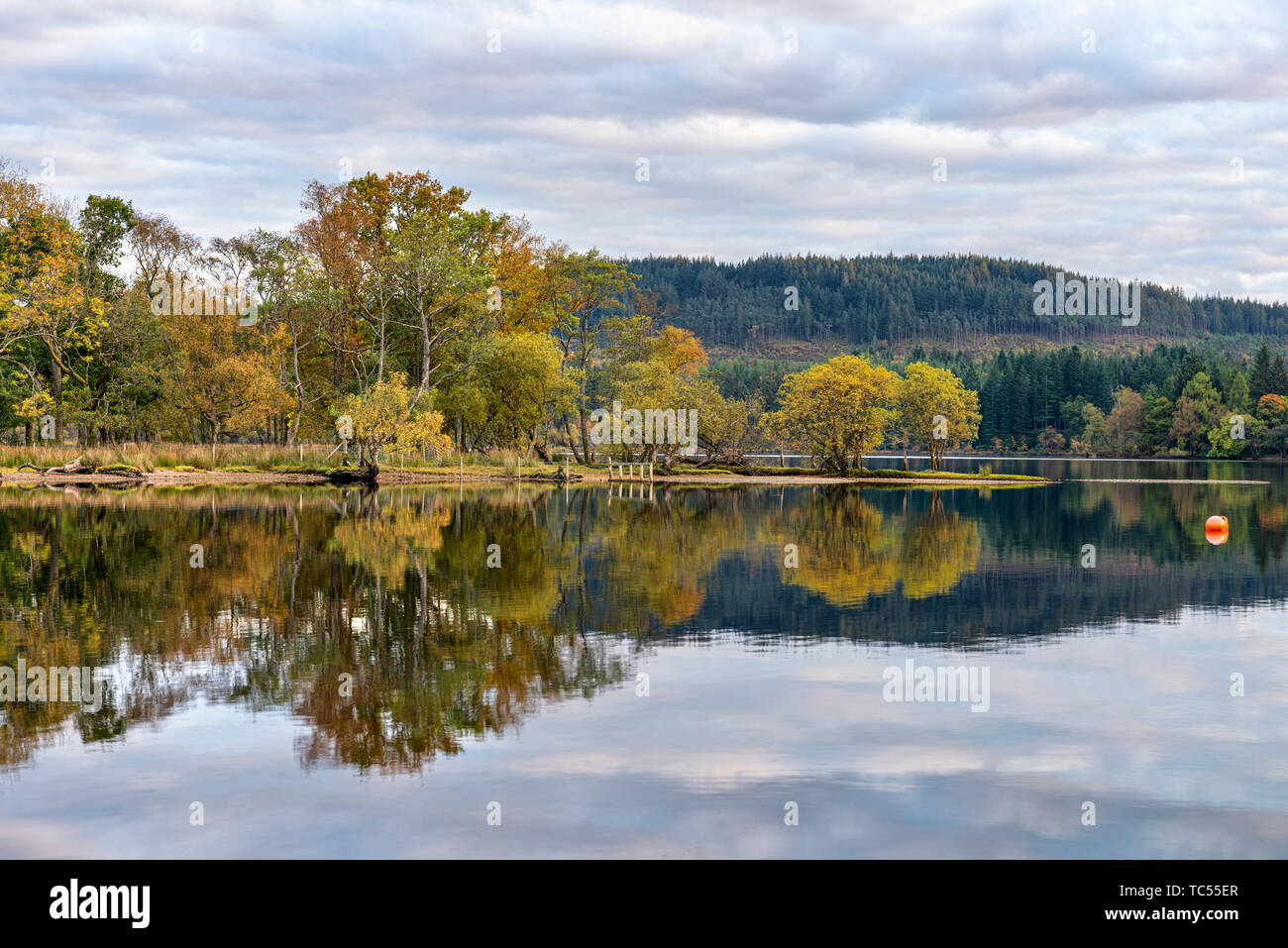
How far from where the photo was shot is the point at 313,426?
→ 87125mm

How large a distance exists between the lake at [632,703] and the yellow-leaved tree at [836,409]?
57.1m

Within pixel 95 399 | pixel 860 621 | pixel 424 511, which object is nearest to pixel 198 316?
pixel 95 399

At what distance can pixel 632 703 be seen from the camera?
15.7m

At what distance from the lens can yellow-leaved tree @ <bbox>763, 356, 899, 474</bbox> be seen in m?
91.9

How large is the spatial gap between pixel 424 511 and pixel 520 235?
48871mm

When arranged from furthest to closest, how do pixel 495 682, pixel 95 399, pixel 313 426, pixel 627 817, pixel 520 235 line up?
pixel 520 235 → pixel 313 426 → pixel 95 399 → pixel 495 682 → pixel 627 817

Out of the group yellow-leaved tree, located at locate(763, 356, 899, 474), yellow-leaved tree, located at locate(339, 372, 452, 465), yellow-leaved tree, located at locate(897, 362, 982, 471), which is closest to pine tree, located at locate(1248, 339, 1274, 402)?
yellow-leaved tree, located at locate(897, 362, 982, 471)

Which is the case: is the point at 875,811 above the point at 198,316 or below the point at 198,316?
below

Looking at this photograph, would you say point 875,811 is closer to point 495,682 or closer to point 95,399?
point 495,682

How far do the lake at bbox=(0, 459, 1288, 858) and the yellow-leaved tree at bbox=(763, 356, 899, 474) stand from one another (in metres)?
57.1

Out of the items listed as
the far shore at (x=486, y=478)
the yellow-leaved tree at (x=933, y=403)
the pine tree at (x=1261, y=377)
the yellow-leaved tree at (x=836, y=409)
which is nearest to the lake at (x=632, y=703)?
the far shore at (x=486, y=478)

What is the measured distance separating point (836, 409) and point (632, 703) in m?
79.6

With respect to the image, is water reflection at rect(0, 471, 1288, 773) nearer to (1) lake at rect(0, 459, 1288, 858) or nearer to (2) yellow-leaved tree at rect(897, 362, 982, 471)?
(1) lake at rect(0, 459, 1288, 858)

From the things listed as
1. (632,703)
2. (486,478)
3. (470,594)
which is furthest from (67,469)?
(632,703)
